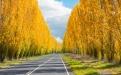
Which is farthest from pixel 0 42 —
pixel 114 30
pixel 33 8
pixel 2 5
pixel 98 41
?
pixel 33 8

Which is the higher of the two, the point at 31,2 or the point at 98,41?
the point at 31,2

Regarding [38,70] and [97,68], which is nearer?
[38,70]

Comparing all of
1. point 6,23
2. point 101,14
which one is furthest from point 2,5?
point 101,14

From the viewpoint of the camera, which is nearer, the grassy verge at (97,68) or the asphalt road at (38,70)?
the grassy verge at (97,68)

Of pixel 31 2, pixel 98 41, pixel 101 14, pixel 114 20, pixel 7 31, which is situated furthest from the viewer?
pixel 31 2

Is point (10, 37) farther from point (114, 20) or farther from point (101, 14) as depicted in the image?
point (114, 20)

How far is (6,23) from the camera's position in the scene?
1476 inches

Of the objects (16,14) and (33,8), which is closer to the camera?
(16,14)

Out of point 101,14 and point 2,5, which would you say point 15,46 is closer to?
point 2,5

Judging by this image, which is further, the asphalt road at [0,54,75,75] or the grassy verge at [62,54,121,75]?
the asphalt road at [0,54,75,75]

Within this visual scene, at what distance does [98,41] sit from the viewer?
1387 inches

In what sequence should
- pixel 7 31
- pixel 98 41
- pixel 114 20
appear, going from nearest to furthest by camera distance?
pixel 114 20 → pixel 98 41 → pixel 7 31

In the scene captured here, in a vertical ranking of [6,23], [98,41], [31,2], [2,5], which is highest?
[31,2]

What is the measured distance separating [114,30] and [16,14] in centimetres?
2438
